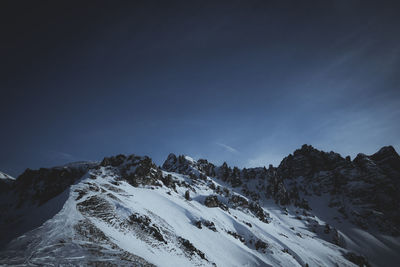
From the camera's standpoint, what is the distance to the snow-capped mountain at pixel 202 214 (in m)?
16.7

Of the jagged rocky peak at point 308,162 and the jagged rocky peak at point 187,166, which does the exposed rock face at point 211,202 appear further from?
→ the jagged rocky peak at point 308,162

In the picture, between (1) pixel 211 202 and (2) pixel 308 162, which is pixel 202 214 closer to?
(1) pixel 211 202

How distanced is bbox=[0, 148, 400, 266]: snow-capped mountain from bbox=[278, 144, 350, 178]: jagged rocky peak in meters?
0.77

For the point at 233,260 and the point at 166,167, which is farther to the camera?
the point at 166,167

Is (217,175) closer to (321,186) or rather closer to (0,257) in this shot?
(321,186)

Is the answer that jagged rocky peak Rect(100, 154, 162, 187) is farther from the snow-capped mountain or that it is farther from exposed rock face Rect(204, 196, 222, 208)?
exposed rock face Rect(204, 196, 222, 208)

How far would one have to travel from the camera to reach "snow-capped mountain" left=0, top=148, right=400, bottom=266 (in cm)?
1667

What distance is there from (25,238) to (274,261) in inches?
1720

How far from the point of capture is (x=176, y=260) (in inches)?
855

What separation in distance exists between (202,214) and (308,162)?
13447 cm

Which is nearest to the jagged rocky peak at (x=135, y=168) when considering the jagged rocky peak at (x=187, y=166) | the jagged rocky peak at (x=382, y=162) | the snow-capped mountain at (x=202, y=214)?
the snow-capped mountain at (x=202, y=214)

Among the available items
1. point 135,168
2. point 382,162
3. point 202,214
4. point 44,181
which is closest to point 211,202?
point 202,214

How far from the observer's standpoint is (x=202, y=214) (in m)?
45.4

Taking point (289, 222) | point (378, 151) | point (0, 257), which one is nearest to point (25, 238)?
point (0, 257)
